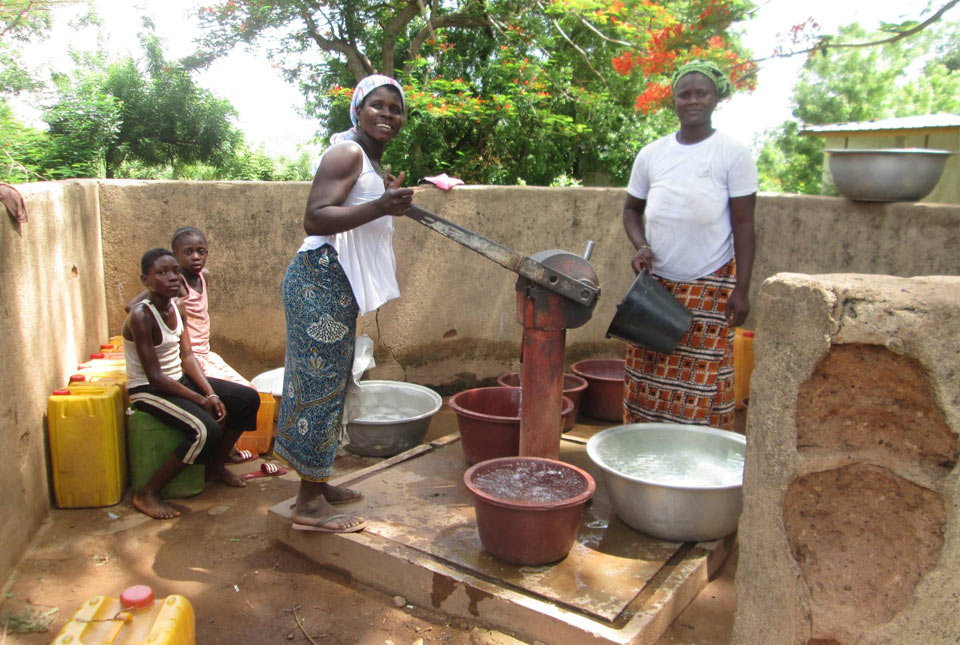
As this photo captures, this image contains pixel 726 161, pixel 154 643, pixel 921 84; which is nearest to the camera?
pixel 154 643

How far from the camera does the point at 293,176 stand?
13812 mm

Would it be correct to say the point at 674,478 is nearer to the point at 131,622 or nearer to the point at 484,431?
the point at 484,431

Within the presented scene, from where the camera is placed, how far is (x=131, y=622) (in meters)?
1.77

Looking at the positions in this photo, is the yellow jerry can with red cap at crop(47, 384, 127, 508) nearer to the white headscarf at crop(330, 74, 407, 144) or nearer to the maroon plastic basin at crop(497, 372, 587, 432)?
the white headscarf at crop(330, 74, 407, 144)

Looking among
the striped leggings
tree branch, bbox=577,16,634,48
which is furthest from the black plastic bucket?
tree branch, bbox=577,16,634,48

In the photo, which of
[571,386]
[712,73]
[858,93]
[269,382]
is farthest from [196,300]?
[858,93]

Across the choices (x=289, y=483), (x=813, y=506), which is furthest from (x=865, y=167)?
(x=289, y=483)

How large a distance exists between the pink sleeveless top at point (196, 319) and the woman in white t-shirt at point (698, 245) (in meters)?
2.17

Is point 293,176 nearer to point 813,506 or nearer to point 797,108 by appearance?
point 813,506

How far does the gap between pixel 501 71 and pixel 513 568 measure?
6.81 meters

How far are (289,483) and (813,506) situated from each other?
2.62 m

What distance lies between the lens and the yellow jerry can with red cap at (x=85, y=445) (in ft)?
10.2

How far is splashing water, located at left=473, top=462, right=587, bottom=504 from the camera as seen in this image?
2.56 metres

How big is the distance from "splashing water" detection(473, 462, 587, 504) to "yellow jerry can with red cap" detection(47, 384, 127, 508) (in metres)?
1.73
